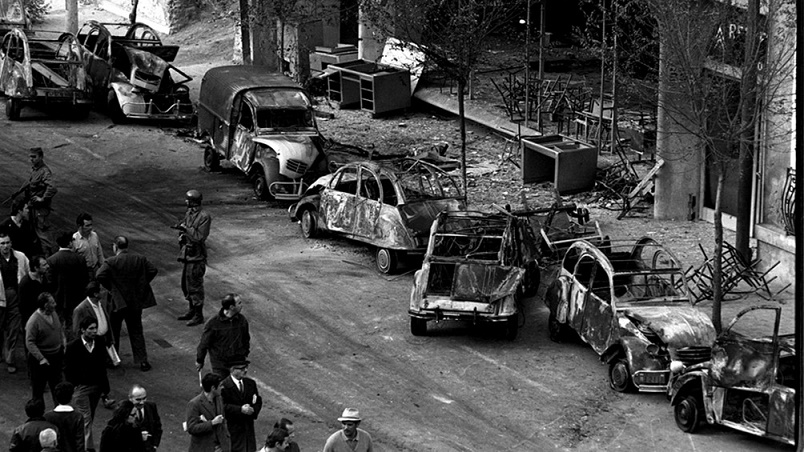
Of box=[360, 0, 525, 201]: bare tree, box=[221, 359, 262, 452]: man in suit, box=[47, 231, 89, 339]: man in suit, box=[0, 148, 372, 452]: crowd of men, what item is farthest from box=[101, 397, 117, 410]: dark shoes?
box=[360, 0, 525, 201]: bare tree

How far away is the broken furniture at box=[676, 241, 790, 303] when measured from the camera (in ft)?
58.0

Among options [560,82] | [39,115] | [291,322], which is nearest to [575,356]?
[291,322]

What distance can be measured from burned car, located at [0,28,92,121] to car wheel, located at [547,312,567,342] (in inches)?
587

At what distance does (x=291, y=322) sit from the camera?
17.0m

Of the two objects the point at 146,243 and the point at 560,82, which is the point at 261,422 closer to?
the point at 146,243

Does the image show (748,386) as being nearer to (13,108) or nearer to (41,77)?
(41,77)

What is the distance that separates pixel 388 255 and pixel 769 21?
247 inches

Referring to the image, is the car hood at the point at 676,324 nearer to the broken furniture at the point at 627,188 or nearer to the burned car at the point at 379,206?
the burned car at the point at 379,206

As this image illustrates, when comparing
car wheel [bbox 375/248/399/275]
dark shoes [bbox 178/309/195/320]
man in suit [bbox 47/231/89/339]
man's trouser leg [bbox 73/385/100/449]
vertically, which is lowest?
dark shoes [bbox 178/309/195/320]

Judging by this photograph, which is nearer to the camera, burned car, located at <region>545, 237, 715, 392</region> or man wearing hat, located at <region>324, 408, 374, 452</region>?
man wearing hat, located at <region>324, 408, 374, 452</region>

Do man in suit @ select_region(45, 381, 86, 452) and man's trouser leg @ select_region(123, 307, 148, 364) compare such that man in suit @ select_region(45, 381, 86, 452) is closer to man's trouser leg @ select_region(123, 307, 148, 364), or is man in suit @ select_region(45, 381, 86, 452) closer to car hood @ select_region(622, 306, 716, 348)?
man's trouser leg @ select_region(123, 307, 148, 364)

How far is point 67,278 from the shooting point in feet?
46.5

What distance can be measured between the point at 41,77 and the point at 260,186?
821 centimetres

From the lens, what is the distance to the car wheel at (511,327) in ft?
52.5
